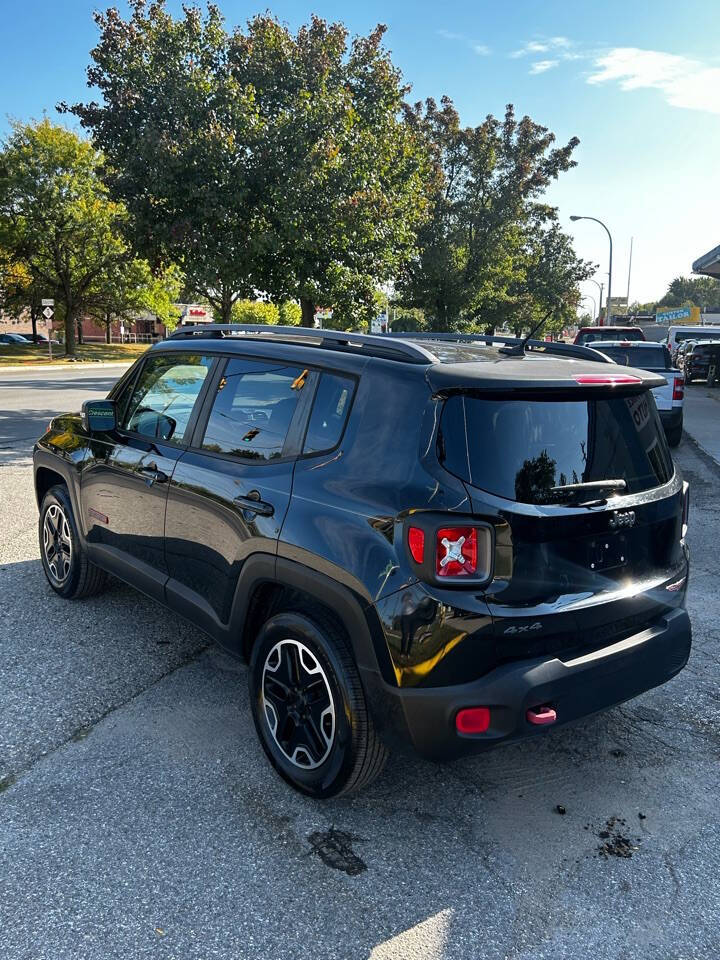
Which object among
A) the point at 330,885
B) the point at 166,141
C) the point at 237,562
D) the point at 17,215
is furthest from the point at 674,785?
the point at 17,215

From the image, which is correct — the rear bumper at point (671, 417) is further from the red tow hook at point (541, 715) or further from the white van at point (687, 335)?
the white van at point (687, 335)

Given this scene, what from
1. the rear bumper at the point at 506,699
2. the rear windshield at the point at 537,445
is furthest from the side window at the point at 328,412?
the rear bumper at the point at 506,699

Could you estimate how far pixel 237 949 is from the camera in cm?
217

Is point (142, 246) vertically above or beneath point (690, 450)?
above

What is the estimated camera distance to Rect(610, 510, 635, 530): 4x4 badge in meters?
2.67

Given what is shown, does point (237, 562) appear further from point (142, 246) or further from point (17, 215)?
point (17, 215)

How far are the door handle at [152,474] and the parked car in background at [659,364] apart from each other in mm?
9077

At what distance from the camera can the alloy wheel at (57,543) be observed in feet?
15.6

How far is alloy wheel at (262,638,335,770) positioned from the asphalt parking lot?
0.66 feet

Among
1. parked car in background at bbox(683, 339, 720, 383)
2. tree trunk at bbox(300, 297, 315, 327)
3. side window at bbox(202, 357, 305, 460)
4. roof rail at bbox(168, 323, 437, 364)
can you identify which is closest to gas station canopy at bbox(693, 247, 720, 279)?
parked car in background at bbox(683, 339, 720, 383)

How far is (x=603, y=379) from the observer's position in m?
2.75

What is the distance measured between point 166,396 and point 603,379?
2.28 m

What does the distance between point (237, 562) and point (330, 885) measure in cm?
125

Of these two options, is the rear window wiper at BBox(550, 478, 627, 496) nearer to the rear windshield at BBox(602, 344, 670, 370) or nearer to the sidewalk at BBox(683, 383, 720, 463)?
the sidewalk at BBox(683, 383, 720, 463)
